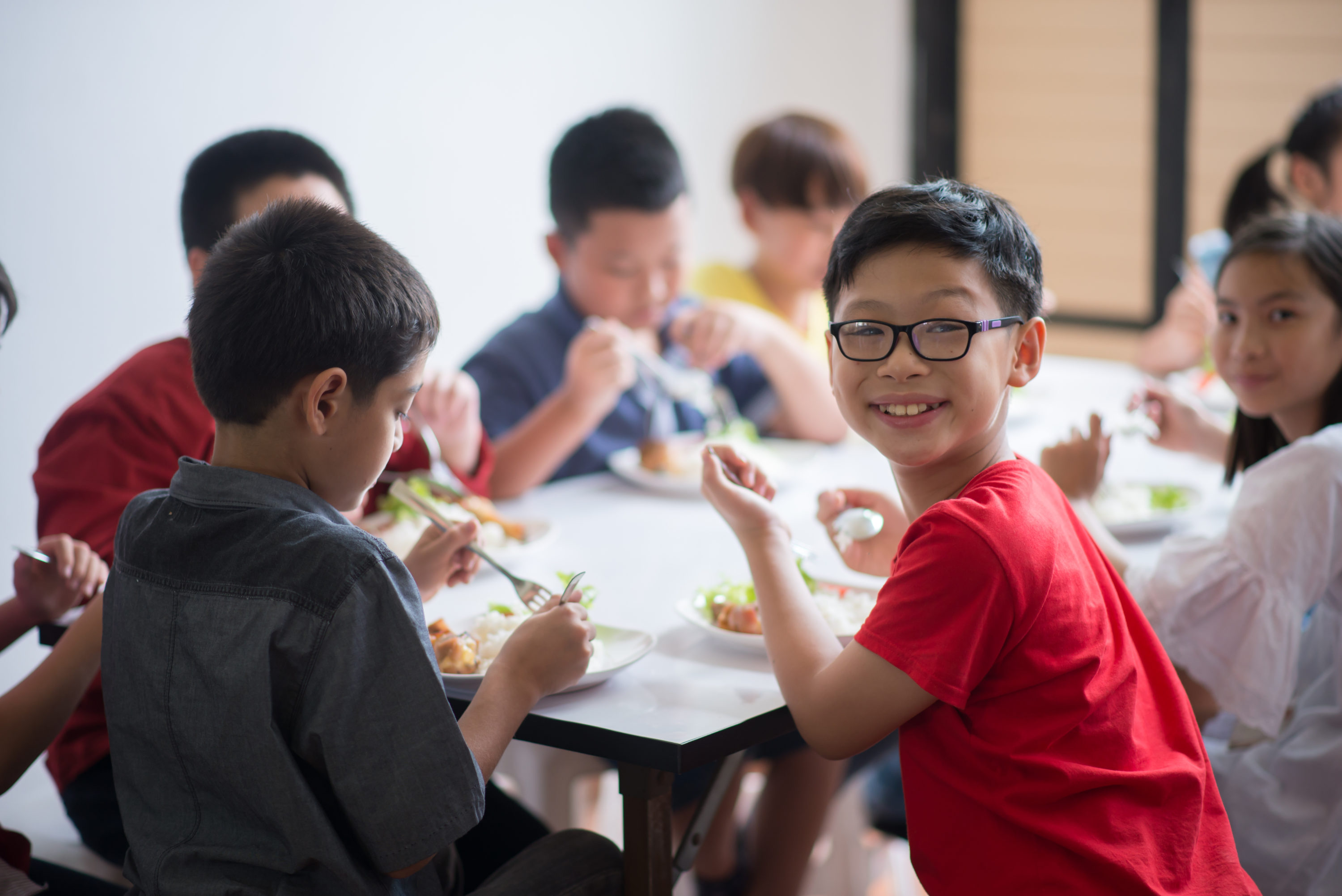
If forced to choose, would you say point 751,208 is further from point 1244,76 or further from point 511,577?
point 1244,76

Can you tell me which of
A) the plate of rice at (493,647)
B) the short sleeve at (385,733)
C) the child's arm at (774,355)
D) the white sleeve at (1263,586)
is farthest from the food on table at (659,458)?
the short sleeve at (385,733)

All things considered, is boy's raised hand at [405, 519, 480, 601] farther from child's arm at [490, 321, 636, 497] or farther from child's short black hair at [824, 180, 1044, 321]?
child's arm at [490, 321, 636, 497]

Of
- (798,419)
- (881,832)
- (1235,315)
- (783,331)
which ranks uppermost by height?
(1235,315)

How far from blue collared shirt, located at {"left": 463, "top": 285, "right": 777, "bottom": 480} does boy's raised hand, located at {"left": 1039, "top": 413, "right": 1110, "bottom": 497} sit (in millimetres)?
931

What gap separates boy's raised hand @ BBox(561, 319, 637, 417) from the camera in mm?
1943

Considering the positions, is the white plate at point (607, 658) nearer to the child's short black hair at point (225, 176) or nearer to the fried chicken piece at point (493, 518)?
the fried chicken piece at point (493, 518)

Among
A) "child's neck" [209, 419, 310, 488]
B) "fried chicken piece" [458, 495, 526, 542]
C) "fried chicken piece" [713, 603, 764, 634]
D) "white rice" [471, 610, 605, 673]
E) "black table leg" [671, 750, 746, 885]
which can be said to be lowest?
"black table leg" [671, 750, 746, 885]

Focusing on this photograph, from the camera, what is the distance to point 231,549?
912mm

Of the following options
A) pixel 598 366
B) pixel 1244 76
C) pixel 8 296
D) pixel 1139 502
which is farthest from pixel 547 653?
pixel 1244 76

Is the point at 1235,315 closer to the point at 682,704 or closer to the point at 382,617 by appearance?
the point at 682,704

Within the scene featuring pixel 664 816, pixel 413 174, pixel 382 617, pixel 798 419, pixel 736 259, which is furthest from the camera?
pixel 736 259

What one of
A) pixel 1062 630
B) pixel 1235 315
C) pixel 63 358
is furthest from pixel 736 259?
pixel 1062 630

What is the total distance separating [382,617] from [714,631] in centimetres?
45

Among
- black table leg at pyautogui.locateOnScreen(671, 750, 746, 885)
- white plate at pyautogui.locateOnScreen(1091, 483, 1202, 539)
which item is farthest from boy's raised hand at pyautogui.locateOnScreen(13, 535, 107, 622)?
white plate at pyautogui.locateOnScreen(1091, 483, 1202, 539)
